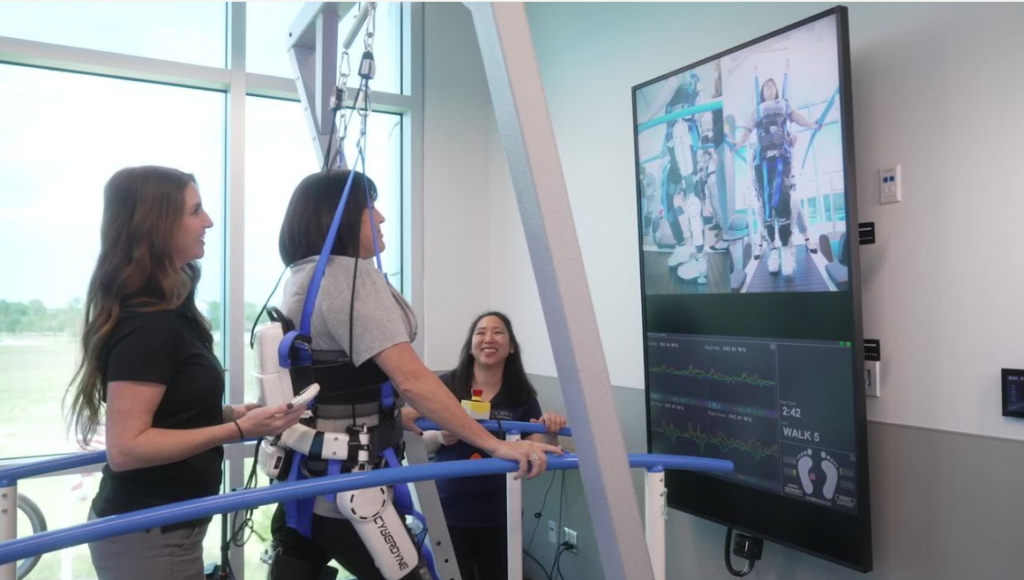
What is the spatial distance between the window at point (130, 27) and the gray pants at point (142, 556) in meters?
2.90

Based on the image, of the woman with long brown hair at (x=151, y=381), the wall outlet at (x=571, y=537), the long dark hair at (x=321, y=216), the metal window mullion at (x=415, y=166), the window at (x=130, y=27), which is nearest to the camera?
the woman with long brown hair at (x=151, y=381)

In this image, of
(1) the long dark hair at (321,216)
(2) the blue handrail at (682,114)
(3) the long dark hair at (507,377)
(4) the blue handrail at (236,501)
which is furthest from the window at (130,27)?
(4) the blue handrail at (236,501)

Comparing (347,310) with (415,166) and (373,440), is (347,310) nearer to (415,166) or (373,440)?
(373,440)

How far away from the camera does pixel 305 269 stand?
5.26 ft

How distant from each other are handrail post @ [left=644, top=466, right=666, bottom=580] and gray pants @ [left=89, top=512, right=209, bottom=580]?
99 cm

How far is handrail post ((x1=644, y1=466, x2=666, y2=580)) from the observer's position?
1527mm

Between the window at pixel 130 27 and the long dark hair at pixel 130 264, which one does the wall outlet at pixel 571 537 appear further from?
the window at pixel 130 27

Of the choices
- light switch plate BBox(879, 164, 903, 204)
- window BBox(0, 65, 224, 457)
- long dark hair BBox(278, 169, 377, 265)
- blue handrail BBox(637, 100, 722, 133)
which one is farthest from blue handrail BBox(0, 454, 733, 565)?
window BBox(0, 65, 224, 457)

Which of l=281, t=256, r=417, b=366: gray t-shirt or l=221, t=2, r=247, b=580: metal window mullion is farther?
l=221, t=2, r=247, b=580: metal window mullion

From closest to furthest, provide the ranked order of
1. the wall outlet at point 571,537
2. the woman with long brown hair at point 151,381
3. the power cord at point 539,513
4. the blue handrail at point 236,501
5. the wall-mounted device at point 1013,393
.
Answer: the blue handrail at point 236,501, the woman with long brown hair at point 151,381, the wall-mounted device at point 1013,393, the wall outlet at point 571,537, the power cord at point 539,513

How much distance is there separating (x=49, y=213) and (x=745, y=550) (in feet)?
11.4

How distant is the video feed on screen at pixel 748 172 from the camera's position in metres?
2.18

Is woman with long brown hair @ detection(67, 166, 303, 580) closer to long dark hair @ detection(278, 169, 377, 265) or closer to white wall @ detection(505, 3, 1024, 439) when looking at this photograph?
long dark hair @ detection(278, 169, 377, 265)

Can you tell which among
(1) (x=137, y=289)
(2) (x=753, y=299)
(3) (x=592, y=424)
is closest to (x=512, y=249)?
(2) (x=753, y=299)
